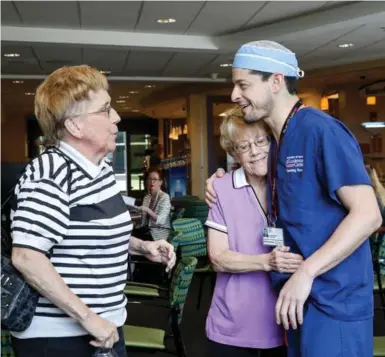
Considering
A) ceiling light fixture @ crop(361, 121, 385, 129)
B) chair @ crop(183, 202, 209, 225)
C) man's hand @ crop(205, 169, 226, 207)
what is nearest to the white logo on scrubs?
man's hand @ crop(205, 169, 226, 207)

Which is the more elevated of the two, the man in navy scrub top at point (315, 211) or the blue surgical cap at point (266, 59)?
the blue surgical cap at point (266, 59)

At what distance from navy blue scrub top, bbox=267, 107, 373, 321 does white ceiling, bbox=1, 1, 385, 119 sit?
4.77m

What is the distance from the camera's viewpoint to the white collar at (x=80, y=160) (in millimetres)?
1618

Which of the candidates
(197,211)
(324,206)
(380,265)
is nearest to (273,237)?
(324,206)

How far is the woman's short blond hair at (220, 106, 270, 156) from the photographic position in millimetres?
1893

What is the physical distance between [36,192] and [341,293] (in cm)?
79

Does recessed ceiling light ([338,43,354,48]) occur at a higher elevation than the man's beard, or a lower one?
higher

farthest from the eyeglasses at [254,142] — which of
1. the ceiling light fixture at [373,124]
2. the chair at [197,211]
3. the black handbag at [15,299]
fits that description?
the ceiling light fixture at [373,124]

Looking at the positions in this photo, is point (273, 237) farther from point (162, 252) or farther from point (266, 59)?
point (266, 59)

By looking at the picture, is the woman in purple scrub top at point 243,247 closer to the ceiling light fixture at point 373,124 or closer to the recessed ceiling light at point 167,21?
the recessed ceiling light at point 167,21

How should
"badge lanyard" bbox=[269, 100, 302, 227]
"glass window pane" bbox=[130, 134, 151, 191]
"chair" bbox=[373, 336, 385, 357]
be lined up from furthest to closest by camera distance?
"glass window pane" bbox=[130, 134, 151, 191] < "chair" bbox=[373, 336, 385, 357] < "badge lanyard" bbox=[269, 100, 302, 227]

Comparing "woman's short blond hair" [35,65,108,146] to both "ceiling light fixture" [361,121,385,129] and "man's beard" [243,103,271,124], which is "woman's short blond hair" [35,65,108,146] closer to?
"man's beard" [243,103,271,124]

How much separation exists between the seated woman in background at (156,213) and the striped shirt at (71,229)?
15.6 ft

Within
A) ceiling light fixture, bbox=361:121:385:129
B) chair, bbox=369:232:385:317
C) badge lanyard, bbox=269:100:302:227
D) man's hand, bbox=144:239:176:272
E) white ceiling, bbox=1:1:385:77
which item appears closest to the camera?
badge lanyard, bbox=269:100:302:227
